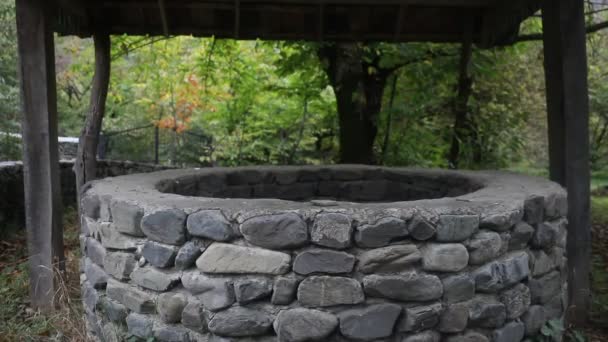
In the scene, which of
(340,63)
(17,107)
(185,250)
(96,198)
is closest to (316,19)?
(340,63)

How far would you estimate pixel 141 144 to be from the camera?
13.4 metres

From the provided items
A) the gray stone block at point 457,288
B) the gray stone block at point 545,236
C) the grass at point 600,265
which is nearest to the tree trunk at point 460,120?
the grass at point 600,265

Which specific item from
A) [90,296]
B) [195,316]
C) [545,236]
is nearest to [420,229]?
[545,236]

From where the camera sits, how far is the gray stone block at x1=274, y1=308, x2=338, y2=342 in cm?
280

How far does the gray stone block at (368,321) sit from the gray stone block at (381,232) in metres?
0.31

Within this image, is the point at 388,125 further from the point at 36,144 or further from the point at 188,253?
the point at 188,253

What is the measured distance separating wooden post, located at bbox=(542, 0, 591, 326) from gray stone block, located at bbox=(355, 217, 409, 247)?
2.17m

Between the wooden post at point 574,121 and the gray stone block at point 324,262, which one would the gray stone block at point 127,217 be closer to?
the gray stone block at point 324,262

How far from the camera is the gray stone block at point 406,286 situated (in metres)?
2.81

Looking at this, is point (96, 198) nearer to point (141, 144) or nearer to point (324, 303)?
point (324, 303)

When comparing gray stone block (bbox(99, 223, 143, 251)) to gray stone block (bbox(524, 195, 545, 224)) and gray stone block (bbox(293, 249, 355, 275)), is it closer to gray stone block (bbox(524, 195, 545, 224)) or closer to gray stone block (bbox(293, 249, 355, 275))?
gray stone block (bbox(293, 249, 355, 275))

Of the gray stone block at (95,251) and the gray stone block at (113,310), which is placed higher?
the gray stone block at (95,251)

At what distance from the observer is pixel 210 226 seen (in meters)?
2.92

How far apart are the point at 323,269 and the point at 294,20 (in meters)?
3.59
